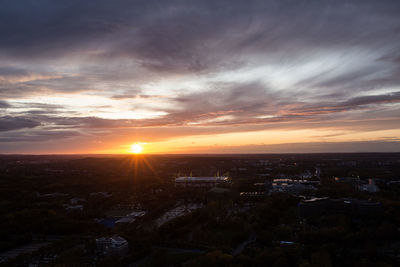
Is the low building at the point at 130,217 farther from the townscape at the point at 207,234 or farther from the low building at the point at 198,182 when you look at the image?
the low building at the point at 198,182

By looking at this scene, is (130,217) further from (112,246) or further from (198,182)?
(198,182)

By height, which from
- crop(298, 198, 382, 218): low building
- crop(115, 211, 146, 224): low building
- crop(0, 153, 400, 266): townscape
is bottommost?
crop(115, 211, 146, 224): low building

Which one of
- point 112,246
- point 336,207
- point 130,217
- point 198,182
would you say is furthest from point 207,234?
point 198,182

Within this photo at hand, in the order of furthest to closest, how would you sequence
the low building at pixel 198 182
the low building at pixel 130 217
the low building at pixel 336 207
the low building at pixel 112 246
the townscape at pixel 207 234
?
the low building at pixel 198 182
the low building at pixel 130 217
the low building at pixel 336 207
the low building at pixel 112 246
the townscape at pixel 207 234

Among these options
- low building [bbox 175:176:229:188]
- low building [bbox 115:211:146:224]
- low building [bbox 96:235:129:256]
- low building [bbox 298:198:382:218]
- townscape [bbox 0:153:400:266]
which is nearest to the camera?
townscape [bbox 0:153:400:266]

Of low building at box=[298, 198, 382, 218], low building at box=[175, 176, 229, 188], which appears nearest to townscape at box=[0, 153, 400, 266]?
low building at box=[298, 198, 382, 218]

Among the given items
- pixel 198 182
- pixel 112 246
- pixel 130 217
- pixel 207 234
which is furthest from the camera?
pixel 198 182

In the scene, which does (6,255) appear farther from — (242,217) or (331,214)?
(331,214)

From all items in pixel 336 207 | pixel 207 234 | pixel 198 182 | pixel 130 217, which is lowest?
pixel 130 217

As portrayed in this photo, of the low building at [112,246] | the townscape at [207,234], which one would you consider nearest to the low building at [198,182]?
the townscape at [207,234]

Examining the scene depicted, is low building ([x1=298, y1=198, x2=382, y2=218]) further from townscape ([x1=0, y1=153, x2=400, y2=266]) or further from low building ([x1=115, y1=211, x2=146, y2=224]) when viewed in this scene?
low building ([x1=115, y1=211, x2=146, y2=224])
